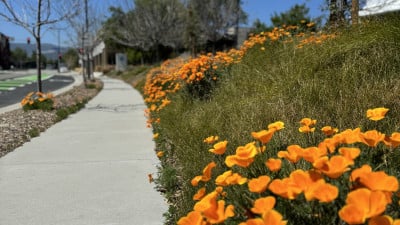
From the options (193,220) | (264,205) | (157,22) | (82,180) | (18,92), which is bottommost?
(18,92)

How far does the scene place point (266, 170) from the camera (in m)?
2.90

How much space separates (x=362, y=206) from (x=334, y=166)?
25 centimetres

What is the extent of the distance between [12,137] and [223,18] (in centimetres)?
2106

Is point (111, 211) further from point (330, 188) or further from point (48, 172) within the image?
point (330, 188)

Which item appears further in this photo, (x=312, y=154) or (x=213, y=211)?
(x=312, y=154)

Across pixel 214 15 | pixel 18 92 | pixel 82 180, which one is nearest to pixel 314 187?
pixel 82 180

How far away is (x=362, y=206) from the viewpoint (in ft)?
5.02

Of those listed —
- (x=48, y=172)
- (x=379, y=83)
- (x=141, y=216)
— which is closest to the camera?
(x=141, y=216)

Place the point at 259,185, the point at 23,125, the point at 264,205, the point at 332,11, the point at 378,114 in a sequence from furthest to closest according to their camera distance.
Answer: the point at 332,11, the point at 23,125, the point at 378,114, the point at 259,185, the point at 264,205

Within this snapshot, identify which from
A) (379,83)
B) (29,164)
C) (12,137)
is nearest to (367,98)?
(379,83)

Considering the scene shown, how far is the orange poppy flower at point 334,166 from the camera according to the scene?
1728mm

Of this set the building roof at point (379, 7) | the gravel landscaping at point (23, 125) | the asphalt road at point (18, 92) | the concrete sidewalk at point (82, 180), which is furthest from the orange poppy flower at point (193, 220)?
the asphalt road at point (18, 92)

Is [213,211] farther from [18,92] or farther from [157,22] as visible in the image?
[157,22]

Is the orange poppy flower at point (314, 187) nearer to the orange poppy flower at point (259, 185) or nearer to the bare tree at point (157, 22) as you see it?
the orange poppy flower at point (259, 185)
